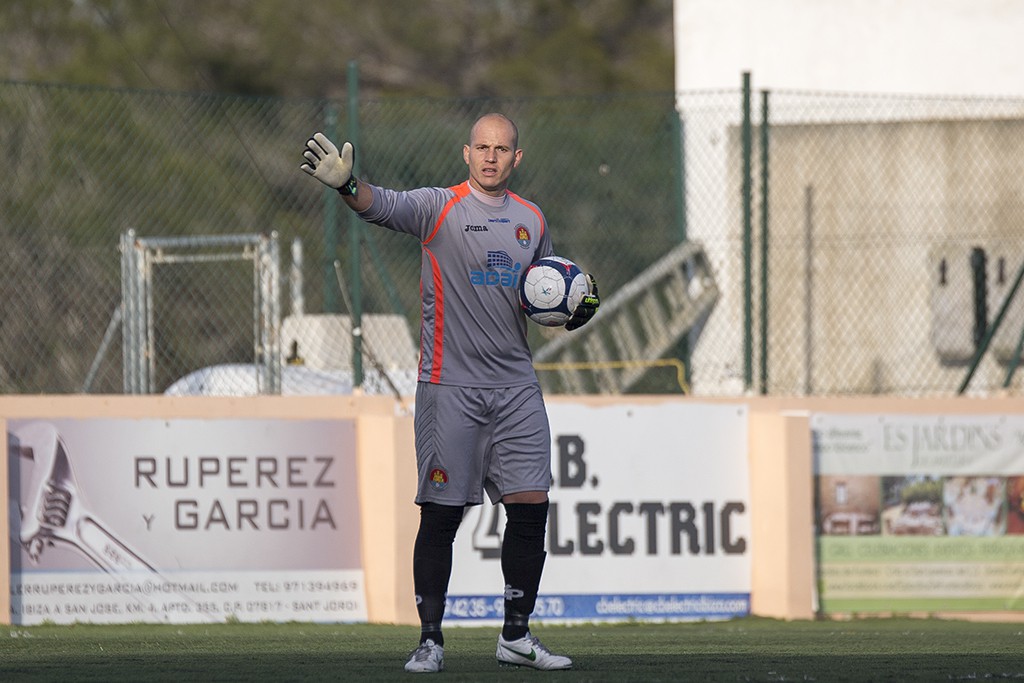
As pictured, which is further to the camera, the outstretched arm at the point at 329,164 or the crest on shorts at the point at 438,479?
the crest on shorts at the point at 438,479

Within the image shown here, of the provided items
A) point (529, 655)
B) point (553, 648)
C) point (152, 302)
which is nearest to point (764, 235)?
point (152, 302)

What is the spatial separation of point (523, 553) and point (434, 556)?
1.12 ft

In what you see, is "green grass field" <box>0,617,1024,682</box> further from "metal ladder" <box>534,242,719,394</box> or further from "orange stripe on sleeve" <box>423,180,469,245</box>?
"metal ladder" <box>534,242,719,394</box>

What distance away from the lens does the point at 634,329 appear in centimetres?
1256

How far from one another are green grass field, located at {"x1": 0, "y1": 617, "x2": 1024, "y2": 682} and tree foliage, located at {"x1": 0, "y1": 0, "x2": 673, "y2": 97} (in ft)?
78.8

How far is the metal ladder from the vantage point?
1218 cm

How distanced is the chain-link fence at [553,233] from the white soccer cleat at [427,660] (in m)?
A: 4.95

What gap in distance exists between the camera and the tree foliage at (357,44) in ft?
109

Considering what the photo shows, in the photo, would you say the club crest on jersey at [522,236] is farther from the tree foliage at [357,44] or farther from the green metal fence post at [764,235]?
the tree foliage at [357,44]

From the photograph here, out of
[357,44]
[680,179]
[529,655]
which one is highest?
[357,44]

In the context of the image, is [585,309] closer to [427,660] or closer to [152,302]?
[427,660]

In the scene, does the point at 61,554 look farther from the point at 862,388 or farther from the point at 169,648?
the point at 862,388

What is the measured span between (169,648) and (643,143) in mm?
5817

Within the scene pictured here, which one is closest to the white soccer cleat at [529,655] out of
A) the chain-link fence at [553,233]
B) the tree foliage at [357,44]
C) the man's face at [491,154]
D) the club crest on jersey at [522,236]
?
the club crest on jersey at [522,236]
